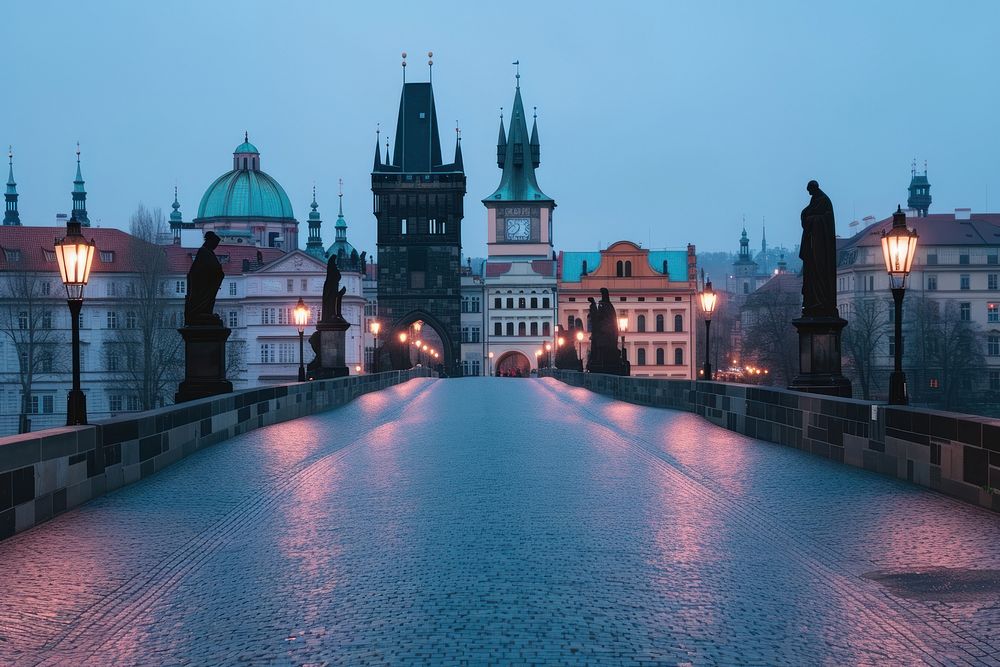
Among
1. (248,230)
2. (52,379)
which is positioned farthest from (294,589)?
(248,230)

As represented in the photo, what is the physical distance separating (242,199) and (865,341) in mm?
78539

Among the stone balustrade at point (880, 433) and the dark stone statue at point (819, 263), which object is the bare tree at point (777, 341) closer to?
the dark stone statue at point (819, 263)

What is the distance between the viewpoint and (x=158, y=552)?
8.30 meters

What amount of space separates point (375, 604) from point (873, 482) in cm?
695

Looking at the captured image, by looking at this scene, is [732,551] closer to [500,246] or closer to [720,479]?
[720,479]

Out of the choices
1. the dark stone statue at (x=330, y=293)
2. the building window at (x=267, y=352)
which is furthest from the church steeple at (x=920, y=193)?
the dark stone statue at (x=330, y=293)

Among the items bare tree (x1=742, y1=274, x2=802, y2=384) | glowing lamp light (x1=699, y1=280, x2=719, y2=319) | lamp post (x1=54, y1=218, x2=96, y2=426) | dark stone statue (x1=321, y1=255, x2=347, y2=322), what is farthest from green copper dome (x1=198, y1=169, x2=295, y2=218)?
lamp post (x1=54, y1=218, x2=96, y2=426)

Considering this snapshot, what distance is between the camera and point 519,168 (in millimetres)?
123938

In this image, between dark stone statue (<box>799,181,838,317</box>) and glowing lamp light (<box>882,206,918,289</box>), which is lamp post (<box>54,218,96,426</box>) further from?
dark stone statue (<box>799,181,838,317</box>)

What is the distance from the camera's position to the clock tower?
11206 centimetres

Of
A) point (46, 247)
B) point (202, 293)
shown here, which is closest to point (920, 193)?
point (46, 247)

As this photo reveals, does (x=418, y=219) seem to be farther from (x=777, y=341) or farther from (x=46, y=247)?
(x=777, y=341)

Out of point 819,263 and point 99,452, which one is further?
point 819,263

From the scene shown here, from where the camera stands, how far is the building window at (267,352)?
99.7m
